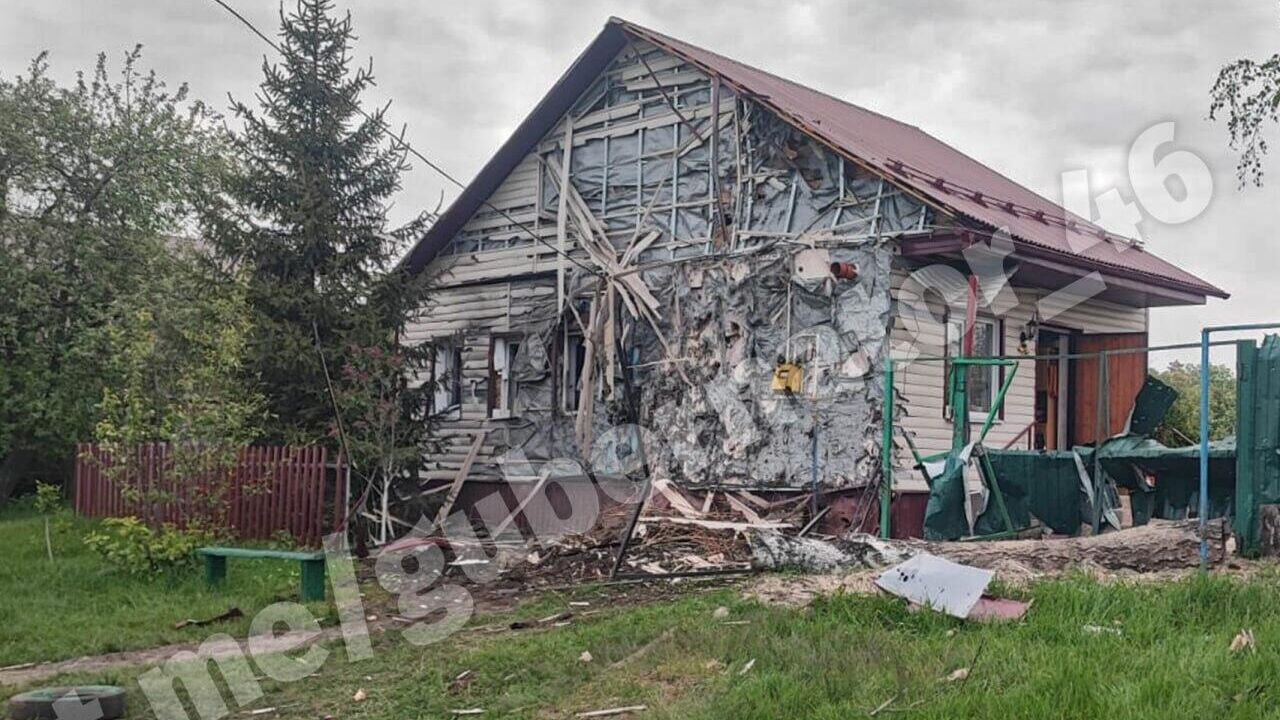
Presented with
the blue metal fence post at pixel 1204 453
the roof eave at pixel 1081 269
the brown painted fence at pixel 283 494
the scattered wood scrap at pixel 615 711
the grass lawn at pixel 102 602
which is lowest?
the grass lawn at pixel 102 602

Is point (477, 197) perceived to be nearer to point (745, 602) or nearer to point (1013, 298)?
point (1013, 298)

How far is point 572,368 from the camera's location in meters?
15.9

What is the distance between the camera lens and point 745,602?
7.61m

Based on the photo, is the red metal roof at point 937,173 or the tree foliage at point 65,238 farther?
the tree foliage at point 65,238

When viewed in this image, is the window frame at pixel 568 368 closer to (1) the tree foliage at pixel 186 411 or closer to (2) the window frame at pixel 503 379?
(2) the window frame at pixel 503 379

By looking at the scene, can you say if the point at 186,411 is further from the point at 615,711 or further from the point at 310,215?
the point at 615,711

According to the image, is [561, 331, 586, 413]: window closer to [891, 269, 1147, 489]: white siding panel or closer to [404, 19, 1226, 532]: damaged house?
[404, 19, 1226, 532]: damaged house

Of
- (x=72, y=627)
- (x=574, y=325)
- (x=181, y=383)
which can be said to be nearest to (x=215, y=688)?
(x=72, y=627)

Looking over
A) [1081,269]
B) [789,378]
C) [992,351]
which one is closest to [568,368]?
[789,378]

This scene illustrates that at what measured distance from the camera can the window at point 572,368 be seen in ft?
51.9

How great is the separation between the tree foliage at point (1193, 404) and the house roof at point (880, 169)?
2293mm

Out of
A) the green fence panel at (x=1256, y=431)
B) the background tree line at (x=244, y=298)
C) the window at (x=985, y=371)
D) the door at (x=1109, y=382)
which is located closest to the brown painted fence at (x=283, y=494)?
the background tree line at (x=244, y=298)

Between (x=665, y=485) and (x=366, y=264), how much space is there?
4910 mm

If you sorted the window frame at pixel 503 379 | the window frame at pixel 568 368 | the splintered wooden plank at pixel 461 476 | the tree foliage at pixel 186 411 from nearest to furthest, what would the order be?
1. the tree foliage at pixel 186 411
2. the splintered wooden plank at pixel 461 476
3. the window frame at pixel 568 368
4. the window frame at pixel 503 379
